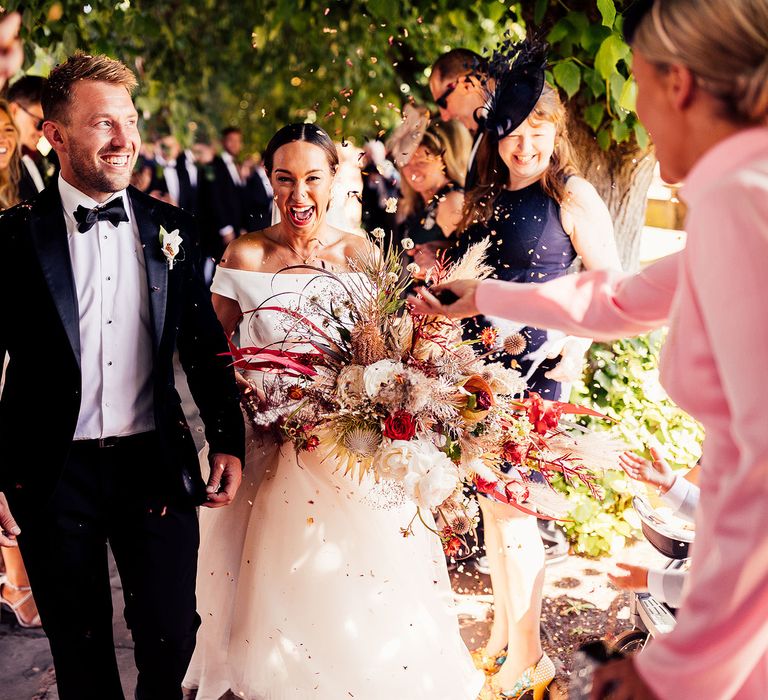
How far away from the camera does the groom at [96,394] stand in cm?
206

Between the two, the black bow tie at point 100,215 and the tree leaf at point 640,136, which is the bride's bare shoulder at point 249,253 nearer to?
the black bow tie at point 100,215

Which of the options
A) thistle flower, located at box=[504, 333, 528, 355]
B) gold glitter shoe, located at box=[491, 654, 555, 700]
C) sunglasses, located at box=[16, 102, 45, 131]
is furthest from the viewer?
sunglasses, located at box=[16, 102, 45, 131]

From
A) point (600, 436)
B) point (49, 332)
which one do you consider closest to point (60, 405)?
point (49, 332)

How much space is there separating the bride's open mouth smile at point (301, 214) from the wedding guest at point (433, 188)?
809mm

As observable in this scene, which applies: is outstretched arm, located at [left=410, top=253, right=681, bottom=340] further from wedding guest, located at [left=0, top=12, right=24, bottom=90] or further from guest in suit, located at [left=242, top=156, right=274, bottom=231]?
wedding guest, located at [left=0, top=12, right=24, bottom=90]

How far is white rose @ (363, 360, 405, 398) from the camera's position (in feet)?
6.74

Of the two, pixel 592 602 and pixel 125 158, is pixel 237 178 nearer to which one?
pixel 125 158

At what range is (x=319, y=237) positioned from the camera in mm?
2910

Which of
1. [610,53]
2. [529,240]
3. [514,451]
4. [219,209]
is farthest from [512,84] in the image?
[219,209]

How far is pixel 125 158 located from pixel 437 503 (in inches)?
48.8

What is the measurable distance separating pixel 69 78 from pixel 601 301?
1.58 m

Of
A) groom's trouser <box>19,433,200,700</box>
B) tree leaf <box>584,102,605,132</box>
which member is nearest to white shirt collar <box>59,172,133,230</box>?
groom's trouser <box>19,433,200,700</box>

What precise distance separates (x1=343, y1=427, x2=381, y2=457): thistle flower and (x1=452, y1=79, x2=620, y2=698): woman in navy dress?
2.87 feet

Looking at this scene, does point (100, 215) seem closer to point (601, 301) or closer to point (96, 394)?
point (96, 394)
